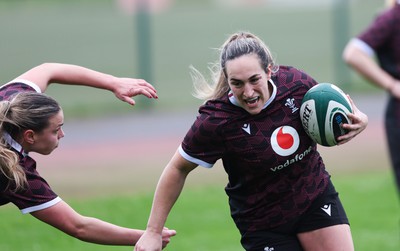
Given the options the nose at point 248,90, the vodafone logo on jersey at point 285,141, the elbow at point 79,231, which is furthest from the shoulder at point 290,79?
the elbow at point 79,231

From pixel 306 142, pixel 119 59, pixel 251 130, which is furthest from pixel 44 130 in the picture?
pixel 119 59

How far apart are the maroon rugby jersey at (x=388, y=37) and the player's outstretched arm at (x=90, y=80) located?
2.63 meters

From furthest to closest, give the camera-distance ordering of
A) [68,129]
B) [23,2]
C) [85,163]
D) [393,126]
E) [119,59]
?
[23,2], [119,59], [68,129], [85,163], [393,126]

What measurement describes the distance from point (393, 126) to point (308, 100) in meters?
2.85

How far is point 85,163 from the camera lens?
42.4 feet

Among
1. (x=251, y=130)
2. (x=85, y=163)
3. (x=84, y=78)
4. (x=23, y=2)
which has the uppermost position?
(x=23, y=2)

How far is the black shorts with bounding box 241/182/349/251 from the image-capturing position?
17.3ft

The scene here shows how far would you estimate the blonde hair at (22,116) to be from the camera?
4.91m

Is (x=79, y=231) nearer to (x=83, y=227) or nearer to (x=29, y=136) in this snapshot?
(x=83, y=227)

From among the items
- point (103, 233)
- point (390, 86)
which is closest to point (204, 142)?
point (103, 233)

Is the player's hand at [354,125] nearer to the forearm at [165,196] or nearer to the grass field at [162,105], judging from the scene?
the forearm at [165,196]

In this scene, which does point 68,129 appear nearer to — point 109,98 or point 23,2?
point 109,98

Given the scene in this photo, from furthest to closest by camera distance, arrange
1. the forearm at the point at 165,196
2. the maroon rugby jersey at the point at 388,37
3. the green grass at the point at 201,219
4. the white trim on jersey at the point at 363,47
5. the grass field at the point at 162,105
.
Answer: the grass field at the point at 162,105, the green grass at the point at 201,219, the white trim on jersey at the point at 363,47, the maroon rugby jersey at the point at 388,37, the forearm at the point at 165,196

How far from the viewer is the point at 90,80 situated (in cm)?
561
